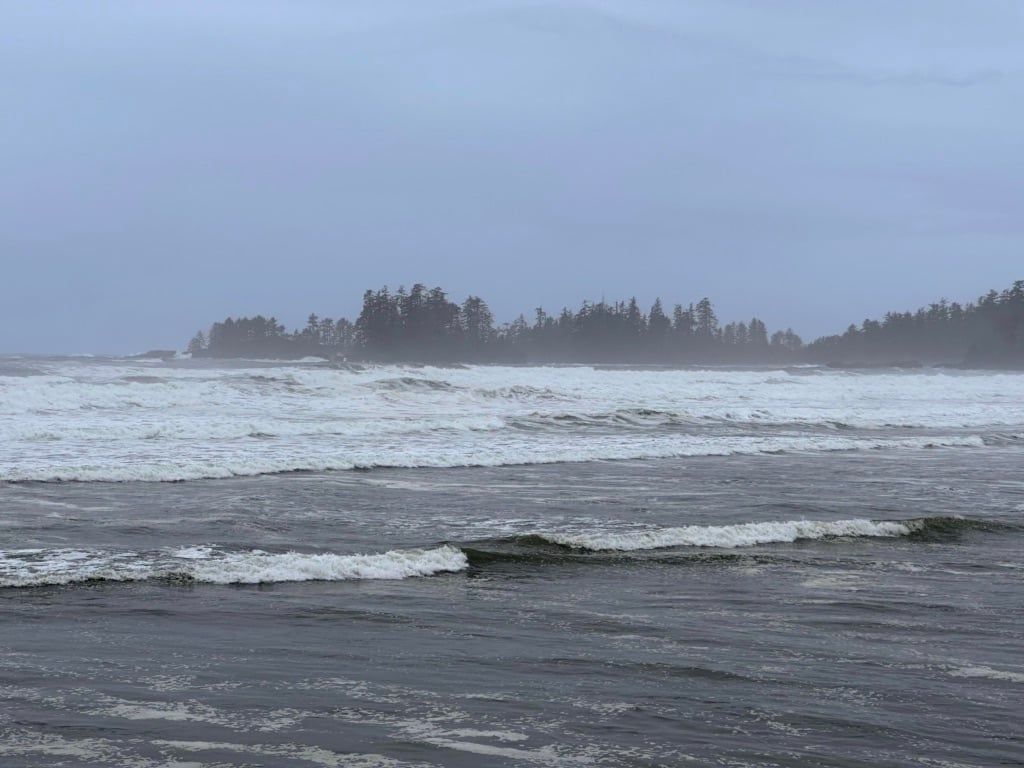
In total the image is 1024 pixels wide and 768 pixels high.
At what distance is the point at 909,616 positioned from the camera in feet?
27.6

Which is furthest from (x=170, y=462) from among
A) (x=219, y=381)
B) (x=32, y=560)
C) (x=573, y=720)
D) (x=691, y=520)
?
(x=219, y=381)

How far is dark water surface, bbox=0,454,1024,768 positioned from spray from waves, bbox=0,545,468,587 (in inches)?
2.2

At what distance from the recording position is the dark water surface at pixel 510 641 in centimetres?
548

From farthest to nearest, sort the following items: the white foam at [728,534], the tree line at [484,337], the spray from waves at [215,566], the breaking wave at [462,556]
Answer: the tree line at [484,337]
the white foam at [728,534]
the breaking wave at [462,556]
the spray from waves at [215,566]

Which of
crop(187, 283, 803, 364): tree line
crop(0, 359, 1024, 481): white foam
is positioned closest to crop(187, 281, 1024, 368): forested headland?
crop(187, 283, 803, 364): tree line

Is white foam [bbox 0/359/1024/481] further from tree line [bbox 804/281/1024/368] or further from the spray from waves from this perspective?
tree line [bbox 804/281/1024/368]

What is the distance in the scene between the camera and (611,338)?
155250 millimetres

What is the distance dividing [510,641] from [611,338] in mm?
148869

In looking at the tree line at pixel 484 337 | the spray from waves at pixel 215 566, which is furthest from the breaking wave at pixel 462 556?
the tree line at pixel 484 337

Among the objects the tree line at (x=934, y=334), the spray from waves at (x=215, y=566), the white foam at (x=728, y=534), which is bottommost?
the spray from waves at (x=215, y=566)

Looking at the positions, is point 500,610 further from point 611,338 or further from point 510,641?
point 611,338

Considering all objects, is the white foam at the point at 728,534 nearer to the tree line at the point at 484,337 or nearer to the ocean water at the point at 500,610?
the ocean water at the point at 500,610

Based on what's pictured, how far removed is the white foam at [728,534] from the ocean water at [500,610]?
6 cm

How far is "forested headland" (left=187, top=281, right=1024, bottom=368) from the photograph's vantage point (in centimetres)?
12750
